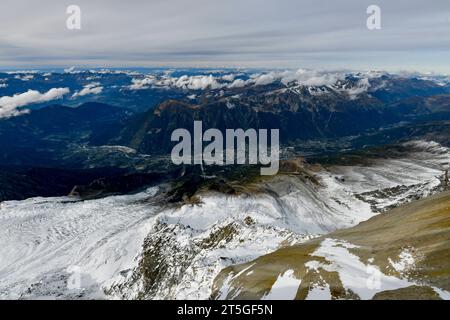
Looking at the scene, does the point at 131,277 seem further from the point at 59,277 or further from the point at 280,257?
the point at 280,257

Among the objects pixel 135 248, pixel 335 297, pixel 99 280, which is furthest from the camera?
pixel 135 248

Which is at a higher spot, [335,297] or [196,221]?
[335,297]
